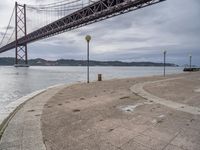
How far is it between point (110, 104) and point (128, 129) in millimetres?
2345

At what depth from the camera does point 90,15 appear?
3750 cm

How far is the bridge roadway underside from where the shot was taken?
2946cm

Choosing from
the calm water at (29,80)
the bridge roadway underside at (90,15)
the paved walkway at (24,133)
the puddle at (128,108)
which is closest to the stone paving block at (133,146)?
the paved walkway at (24,133)

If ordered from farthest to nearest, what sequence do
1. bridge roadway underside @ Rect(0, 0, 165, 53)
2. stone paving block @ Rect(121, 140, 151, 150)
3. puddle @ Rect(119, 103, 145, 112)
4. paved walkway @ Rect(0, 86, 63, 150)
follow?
bridge roadway underside @ Rect(0, 0, 165, 53)
puddle @ Rect(119, 103, 145, 112)
paved walkway @ Rect(0, 86, 63, 150)
stone paving block @ Rect(121, 140, 151, 150)

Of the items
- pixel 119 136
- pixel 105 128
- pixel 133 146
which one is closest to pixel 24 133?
pixel 105 128

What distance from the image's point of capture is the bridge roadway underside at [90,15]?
29.5 m

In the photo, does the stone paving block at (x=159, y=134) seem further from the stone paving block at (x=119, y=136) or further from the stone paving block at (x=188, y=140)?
the stone paving block at (x=119, y=136)

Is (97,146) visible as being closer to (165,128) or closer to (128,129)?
(128,129)

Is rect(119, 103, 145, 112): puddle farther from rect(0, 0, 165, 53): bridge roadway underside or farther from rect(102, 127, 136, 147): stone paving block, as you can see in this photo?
rect(0, 0, 165, 53): bridge roadway underside

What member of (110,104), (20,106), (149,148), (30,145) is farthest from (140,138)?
(20,106)

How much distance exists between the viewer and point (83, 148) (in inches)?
132

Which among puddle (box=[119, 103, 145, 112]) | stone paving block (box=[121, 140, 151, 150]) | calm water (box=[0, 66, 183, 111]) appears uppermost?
puddle (box=[119, 103, 145, 112])

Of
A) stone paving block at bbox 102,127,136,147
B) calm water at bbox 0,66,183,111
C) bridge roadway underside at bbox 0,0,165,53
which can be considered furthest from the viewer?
bridge roadway underside at bbox 0,0,165,53

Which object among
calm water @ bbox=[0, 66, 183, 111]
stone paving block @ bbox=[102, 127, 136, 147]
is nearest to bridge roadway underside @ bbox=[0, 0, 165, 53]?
calm water @ bbox=[0, 66, 183, 111]
